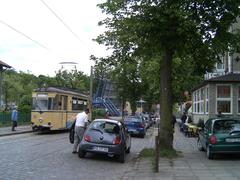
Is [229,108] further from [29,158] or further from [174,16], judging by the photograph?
[29,158]

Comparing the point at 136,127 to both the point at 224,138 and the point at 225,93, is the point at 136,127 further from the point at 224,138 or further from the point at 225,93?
the point at 224,138

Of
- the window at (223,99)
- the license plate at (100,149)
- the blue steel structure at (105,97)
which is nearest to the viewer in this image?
the license plate at (100,149)

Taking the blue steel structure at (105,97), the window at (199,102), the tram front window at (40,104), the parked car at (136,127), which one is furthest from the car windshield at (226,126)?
the blue steel structure at (105,97)

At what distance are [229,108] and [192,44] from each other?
50.1 feet

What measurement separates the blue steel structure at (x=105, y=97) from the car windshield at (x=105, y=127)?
4772 cm

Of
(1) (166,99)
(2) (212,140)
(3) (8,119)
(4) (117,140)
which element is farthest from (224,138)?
(3) (8,119)

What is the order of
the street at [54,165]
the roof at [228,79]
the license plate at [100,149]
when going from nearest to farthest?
the street at [54,165] → the license plate at [100,149] → the roof at [228,79]

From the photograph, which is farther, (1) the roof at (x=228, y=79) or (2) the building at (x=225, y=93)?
(2) the building at (x=225, y=93)

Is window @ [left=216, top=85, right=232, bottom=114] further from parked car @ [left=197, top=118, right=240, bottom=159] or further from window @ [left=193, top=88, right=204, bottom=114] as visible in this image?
parked car @ [left=197, top=118, right=240, bottom=159]

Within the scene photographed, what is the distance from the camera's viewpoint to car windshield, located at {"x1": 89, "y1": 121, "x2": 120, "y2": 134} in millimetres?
17594

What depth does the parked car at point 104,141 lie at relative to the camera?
17.1 metres

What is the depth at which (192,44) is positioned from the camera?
19.3 meters

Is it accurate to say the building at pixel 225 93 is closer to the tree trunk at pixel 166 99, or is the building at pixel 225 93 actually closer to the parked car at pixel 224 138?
the tree trunk at pixel 166 99

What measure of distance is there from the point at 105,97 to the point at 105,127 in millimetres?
51758
